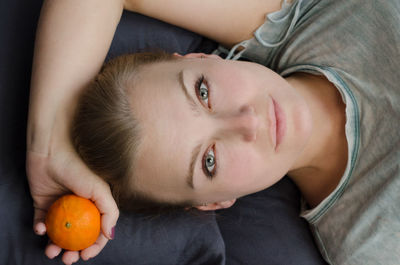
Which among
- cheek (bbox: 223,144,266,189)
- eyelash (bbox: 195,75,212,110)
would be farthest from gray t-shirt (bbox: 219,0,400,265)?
eyelash (bbox: 195,75,212,110)

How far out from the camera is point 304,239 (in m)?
1.65

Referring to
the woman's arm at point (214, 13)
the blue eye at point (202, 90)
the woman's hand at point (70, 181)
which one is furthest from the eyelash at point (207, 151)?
the woman's arm at point (214, 13)

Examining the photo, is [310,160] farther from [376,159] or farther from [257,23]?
[257,23]

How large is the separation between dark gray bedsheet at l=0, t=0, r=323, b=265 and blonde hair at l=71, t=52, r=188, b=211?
0.27 m

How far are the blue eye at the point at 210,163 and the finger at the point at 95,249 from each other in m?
0.40

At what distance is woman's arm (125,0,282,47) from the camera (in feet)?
5.16

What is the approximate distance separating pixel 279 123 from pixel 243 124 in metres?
0.15

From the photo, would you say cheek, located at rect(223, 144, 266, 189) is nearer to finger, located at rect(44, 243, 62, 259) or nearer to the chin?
the chin

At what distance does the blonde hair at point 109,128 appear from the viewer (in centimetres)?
124

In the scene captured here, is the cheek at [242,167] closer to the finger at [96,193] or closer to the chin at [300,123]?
the chin at [300,123]

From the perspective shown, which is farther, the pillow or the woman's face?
the pillow

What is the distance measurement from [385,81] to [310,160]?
1.32 ft

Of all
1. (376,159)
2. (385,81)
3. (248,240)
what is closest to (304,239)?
(248,240)

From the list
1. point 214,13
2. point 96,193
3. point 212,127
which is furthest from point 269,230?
point 214,13
